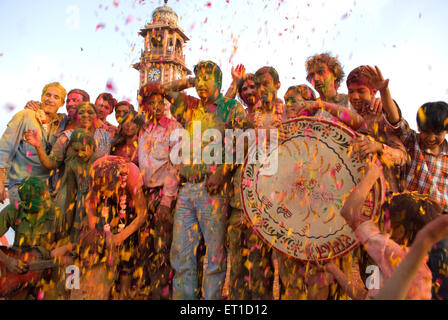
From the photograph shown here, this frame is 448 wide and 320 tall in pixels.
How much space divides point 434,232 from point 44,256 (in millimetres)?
2899

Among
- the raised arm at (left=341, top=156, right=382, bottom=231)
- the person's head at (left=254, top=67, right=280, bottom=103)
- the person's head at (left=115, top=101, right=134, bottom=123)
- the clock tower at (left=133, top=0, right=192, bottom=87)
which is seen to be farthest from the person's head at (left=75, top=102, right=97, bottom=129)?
the clock tower at (left=133, top=0, right=192, bottom=87)

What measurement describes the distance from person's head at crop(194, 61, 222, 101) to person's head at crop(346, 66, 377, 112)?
121 cm

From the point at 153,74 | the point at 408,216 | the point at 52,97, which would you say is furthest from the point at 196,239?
the point at 153,74

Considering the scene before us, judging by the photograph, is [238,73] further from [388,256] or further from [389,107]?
[388,256]

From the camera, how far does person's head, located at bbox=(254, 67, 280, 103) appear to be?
3092 mm

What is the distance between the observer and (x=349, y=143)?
2393 mm

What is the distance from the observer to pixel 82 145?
3.53m

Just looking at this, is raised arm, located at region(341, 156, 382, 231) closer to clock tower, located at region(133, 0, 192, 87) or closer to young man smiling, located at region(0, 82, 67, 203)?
young man smiling, located at region(0, 82, 67, 203)

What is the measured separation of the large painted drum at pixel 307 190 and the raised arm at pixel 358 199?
11 cm

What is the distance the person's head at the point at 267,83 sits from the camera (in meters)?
3.09

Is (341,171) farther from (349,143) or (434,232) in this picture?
(434,232)

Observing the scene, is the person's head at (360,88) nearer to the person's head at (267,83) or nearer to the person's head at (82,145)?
the person's head at (267,83)

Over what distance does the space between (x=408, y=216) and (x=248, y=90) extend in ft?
7.26
